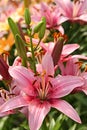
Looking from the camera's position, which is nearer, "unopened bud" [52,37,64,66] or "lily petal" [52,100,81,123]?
"lily petal" [52,100,81,123]

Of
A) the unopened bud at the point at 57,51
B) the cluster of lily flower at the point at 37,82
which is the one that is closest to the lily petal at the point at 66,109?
the cluster of lily flower at the point at 37,82

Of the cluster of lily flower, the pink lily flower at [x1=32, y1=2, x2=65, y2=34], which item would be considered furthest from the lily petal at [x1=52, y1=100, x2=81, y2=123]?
the pink lily flower at [x1=32, y1=2, x2=65, y2=34]

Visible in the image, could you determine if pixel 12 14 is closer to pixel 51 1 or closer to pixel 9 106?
pixel 51 1

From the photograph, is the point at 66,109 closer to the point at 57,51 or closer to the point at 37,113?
the point at 37,113

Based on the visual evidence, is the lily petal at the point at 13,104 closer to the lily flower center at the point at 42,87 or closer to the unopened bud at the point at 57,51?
the lily flower center at the point at 42,87

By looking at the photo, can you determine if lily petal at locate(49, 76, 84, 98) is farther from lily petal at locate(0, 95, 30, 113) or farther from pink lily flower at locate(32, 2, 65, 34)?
pink lily flower at locate(32, 2, 65, 34)

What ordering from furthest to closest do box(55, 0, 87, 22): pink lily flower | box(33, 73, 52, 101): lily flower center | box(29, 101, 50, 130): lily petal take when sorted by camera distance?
box(55, 0, 87, 22): pink lily flower
box(33, 73, 52, 101): lily flower center
box(29, 101, 50, 130): lily petal

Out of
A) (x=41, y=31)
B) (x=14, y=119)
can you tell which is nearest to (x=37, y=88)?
(x=41, y=31)

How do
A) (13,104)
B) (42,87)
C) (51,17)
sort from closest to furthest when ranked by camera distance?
(13,104)
(42,87)
(51,17)

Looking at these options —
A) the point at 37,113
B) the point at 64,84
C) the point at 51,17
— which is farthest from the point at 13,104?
the point at 51,17
